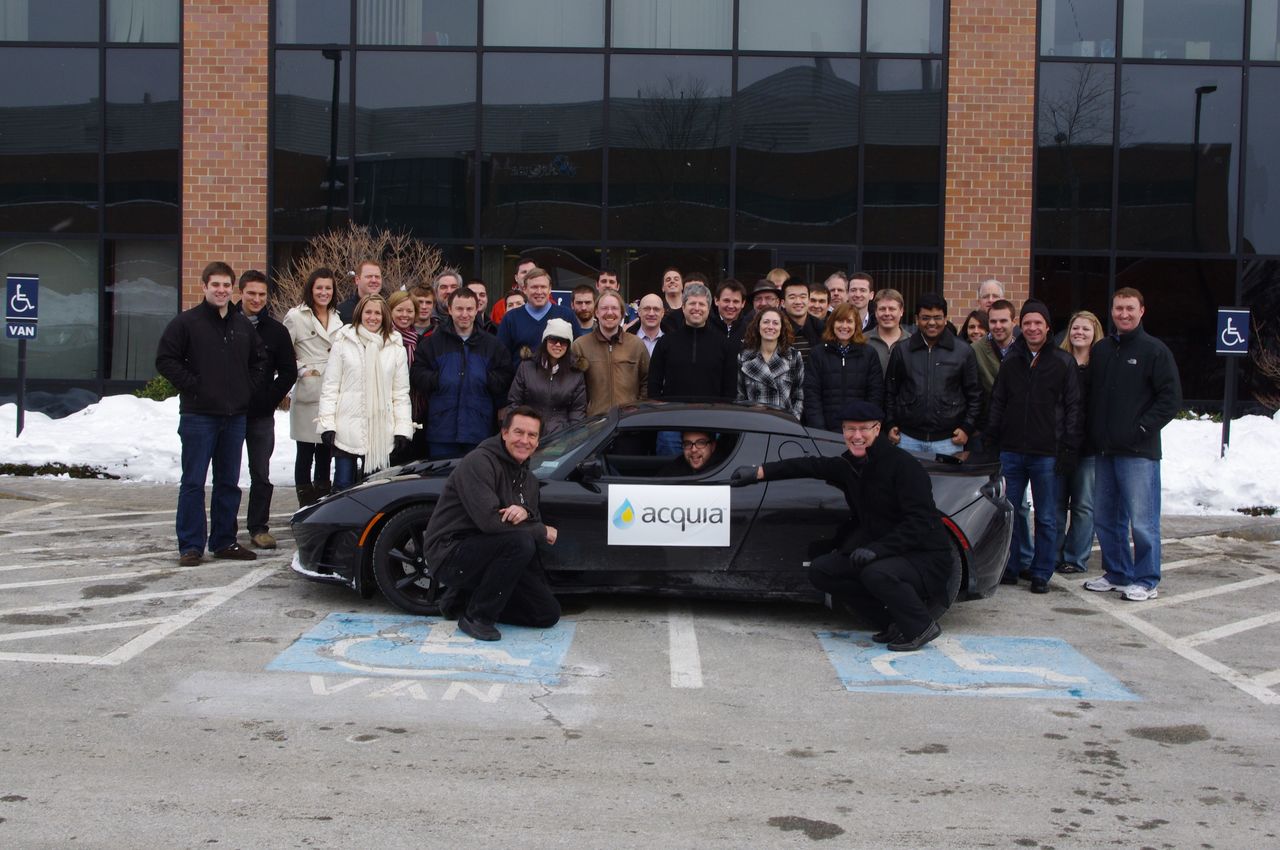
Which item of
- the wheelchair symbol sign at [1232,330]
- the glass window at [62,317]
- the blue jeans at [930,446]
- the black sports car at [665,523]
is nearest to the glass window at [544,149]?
the glass window at [62,317]

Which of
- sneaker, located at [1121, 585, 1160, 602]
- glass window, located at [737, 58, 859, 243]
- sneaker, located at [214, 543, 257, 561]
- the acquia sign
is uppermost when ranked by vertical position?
glass window, located at [737, 58, 859, 243]

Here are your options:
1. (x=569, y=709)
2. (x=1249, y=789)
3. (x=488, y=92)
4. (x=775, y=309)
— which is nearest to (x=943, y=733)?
(x=1249, y=789)

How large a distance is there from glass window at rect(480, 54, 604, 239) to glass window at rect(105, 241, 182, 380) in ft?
14.4

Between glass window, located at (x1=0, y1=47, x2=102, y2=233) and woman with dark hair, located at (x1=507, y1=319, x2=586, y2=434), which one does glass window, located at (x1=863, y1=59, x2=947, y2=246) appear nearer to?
woman with dark hair, located at (x1=507, y1=319, x2=586, y2=434)

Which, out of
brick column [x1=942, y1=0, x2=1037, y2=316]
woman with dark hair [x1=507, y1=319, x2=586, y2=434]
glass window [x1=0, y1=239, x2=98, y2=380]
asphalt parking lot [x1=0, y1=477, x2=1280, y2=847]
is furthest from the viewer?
glass window [x1=0, y1=239, x2=98, y2=380]

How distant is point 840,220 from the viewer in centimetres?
1755

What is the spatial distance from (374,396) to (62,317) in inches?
432

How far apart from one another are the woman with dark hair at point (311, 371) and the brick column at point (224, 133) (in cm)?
819

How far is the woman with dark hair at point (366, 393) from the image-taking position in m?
9.36

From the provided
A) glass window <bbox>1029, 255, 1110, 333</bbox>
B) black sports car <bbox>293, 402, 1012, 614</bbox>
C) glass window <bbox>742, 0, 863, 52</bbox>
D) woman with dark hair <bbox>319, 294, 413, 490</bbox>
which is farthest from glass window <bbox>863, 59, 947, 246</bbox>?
black sports car <bbox>293, 402, 1012, 614</bbox>

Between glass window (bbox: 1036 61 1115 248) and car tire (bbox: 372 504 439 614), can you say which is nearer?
car tire (bbox: 372 504 439 614)

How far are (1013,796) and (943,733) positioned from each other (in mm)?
809

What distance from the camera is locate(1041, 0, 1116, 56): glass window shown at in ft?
57.4

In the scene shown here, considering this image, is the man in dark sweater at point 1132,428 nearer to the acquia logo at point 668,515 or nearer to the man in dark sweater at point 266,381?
the acquia logo at point 668,515
